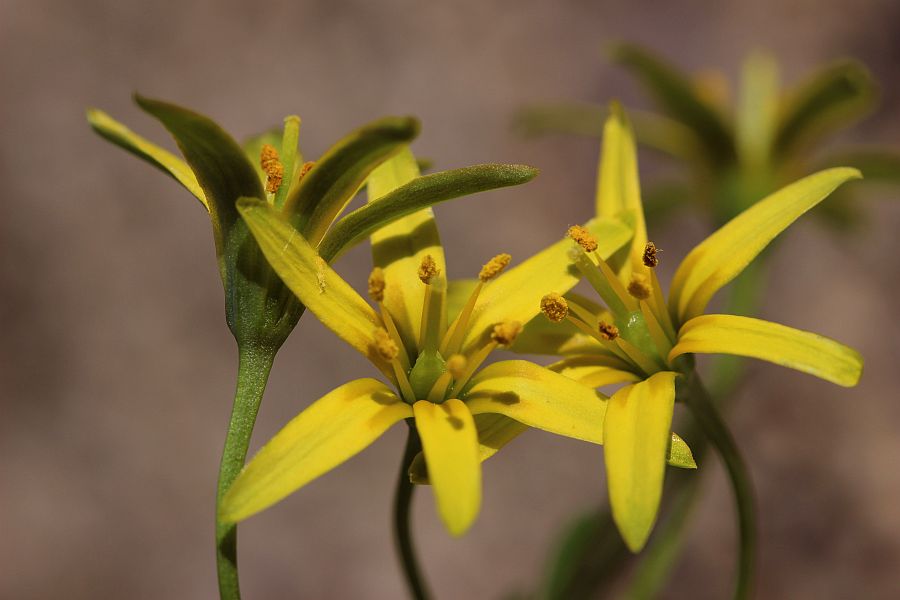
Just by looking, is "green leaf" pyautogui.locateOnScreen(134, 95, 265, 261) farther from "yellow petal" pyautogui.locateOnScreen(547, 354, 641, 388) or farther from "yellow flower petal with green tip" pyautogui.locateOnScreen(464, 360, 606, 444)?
"yellow petal" pyautogui.locateOnScreen(547, 354, 641, 388)

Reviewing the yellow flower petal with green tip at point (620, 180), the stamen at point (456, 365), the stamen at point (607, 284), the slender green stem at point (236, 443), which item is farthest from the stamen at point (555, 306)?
the slender green stem at point (236, 443)

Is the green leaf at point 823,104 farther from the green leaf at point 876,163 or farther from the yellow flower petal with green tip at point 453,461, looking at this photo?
the yellow flower petal with green tip at point 453,461

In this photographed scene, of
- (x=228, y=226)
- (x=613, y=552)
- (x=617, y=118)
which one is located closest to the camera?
(x=228, y=226)

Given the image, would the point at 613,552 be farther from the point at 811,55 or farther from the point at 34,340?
the point at 811,55

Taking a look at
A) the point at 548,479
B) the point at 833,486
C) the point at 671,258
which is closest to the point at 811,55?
the point at 671,258

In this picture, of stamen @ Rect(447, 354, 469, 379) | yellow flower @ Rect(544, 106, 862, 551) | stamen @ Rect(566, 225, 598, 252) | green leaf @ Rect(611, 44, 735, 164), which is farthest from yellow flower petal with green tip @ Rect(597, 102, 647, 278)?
green leaf @ Rect(611, 44, 735, 164)
